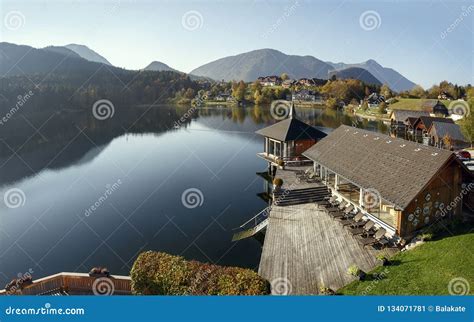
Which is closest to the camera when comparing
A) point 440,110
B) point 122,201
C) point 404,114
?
point 122,201

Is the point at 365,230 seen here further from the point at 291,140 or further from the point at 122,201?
the point at 122,201

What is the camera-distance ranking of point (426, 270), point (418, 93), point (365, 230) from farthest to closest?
point (418, 93)
point (365, 230)
point (426, 270)

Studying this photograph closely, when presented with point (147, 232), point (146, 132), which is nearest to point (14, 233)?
point (147, 232)

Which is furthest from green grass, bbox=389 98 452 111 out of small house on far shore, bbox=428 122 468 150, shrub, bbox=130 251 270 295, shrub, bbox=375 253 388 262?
shrub, bbox=130 251 270 295

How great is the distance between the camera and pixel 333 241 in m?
17.9

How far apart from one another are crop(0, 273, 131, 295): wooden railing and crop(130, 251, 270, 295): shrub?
3.96 ft

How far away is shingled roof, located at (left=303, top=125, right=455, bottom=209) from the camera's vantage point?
54.1 ft

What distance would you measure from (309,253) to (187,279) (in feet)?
22.0

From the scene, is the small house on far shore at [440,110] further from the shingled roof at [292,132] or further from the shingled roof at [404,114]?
the shingled roof at [292,132]

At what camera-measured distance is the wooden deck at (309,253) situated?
48.2 feet

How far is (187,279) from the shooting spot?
12.9 meters

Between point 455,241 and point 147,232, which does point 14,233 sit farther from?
point 455,241

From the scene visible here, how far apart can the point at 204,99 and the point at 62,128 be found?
79.3 metres

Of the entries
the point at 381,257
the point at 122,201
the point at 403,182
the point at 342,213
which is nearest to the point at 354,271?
the point at 381,257
